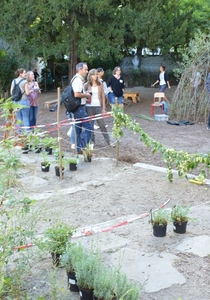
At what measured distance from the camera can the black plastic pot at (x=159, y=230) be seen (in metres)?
4.79

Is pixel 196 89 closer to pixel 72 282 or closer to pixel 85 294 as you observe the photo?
pixel 72 282

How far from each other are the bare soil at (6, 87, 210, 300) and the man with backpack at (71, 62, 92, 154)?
42 centimetres

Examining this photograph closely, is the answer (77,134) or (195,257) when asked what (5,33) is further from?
(195,257)

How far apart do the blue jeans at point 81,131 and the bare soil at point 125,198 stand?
0.38 m

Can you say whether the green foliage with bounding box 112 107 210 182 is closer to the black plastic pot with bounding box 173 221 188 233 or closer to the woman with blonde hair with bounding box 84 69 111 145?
the black plastic pot with bounding box 173 221 188 233

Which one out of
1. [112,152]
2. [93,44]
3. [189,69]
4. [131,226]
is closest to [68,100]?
[112,152]

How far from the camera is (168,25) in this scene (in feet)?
54.4

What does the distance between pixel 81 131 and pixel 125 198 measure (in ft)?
8.74

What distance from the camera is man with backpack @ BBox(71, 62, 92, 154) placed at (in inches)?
324

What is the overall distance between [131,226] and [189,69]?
29.8 feet

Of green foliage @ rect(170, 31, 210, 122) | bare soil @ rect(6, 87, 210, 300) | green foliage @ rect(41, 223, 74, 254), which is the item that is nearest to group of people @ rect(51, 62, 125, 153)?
bare soil @ rect(6, 87, 210, 300)

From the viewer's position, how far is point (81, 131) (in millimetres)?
8805

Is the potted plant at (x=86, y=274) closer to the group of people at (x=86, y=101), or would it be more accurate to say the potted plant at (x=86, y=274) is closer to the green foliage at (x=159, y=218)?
the green foliage at (x=159, y=218)

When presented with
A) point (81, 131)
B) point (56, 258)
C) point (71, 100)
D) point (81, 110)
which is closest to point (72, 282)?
point (56, 258)
